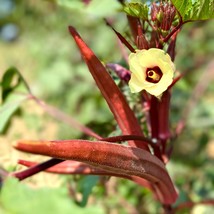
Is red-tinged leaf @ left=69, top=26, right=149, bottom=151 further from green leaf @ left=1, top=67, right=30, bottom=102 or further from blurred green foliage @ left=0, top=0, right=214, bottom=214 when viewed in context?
green leaf @ left=1, top=67, right=30, bottom=102

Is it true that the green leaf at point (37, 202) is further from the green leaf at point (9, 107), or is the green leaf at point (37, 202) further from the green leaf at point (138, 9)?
the green leaf at point (9, 107)

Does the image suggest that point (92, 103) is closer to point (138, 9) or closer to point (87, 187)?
point (87, 187)

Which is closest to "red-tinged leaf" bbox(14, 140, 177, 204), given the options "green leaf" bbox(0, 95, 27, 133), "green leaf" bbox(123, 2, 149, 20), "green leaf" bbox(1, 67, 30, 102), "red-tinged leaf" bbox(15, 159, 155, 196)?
"red-tinged leaf" bbox(15, 159, 155, 196)

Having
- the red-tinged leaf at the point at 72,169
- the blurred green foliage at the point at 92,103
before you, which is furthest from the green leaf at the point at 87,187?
the red-tinged leaf at the point at 72,169

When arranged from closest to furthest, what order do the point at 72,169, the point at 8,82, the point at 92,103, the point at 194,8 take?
the point at 194,8, the point at 72,169, the point at 8,82, the point at 92,103

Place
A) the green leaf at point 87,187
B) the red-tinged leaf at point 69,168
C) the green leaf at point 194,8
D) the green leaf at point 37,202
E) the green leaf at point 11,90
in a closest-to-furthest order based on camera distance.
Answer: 1. the green leaf at point 37,202
2. the green leaf at point 194,8
3. the red-tinged leaf at point 69,168
4. the green leaf at point 87,187
5. the green leaf at point 11,90

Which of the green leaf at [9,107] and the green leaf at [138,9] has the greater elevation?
the green leaf at [138,9]

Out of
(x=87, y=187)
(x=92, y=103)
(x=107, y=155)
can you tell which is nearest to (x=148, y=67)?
(x=107, y=155)
